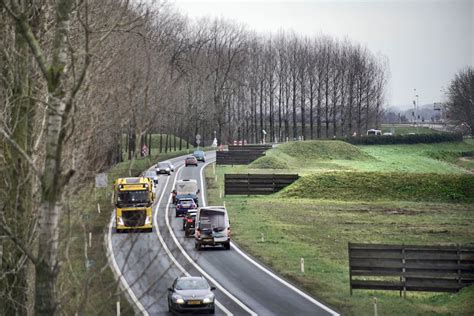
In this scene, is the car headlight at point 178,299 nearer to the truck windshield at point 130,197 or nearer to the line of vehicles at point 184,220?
the line of vehicles at point 184,220

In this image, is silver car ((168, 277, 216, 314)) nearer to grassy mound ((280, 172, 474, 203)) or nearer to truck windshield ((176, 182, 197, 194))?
truck windshield ((176, 182, 197, 194))

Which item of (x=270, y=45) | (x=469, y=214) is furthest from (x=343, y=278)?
(x=270, y=45)

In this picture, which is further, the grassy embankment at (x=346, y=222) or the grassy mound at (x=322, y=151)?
the grassy mound at (x=322, y=151)

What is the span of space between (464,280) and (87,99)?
19.8 metres

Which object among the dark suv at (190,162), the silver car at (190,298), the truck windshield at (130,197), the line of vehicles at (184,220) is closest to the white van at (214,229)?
the line of vehicles at (184,220)

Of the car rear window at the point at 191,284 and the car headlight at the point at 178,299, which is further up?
the car rear window at the point at 191,284

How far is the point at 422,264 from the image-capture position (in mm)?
29250

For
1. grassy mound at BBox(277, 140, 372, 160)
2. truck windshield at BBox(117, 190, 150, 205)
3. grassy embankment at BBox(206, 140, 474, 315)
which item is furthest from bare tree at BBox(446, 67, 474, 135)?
truck windshield at BBox(117, 190, 150, 205)

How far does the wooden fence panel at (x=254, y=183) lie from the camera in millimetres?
70562

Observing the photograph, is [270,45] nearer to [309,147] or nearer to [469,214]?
[309,147]

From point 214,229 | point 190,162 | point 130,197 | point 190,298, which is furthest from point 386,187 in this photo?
point 190,298

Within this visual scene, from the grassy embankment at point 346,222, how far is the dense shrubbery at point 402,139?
42.1 m

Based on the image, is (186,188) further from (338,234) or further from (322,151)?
(322,151)

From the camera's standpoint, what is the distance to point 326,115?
152 meters
